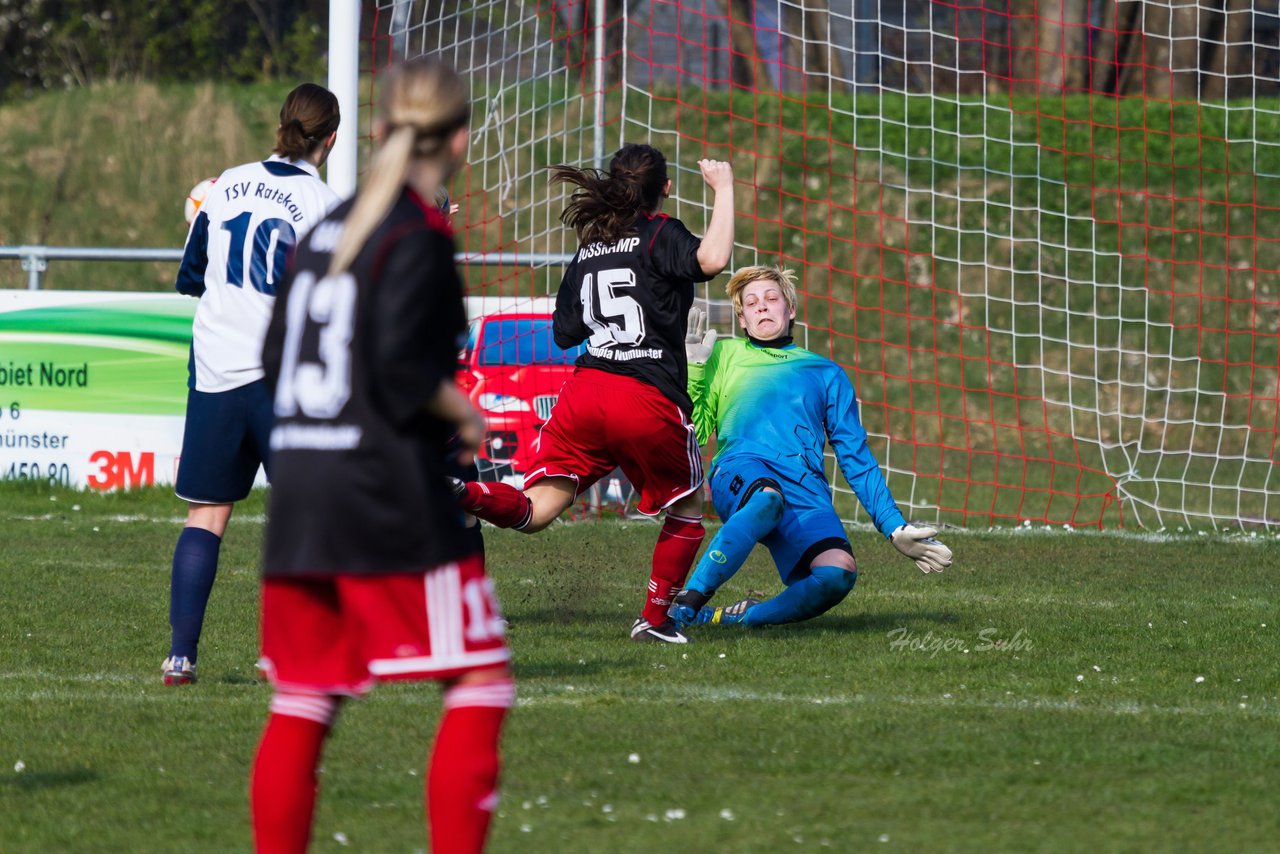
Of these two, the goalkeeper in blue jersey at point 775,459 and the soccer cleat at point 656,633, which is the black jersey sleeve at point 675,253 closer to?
the goalkeeper in blue jersey at point 775,459

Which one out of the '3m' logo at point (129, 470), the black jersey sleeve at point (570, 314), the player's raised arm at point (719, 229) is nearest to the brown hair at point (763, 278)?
the black jersey sleeve at point (570, 314)

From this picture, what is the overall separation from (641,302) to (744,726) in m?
1.95

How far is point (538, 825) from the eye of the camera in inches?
154

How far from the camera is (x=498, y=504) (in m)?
6.41

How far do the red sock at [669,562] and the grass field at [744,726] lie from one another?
19cm

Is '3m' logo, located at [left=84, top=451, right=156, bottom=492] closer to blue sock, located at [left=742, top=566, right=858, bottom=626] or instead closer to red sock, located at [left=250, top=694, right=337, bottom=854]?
blue sock, located at [left=742, top=566, right=858, bottom=626]

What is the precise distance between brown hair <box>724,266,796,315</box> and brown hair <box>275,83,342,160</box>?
7.26ft

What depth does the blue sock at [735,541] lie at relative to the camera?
669 cm

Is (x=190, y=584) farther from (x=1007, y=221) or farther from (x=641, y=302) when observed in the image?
(x=1007, y=221)

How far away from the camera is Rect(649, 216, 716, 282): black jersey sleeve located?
20.4 ft

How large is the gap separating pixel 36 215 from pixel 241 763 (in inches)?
855

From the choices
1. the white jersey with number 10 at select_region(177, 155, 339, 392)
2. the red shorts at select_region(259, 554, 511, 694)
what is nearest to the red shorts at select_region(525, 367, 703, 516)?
the white jersey with number 10 at select_region(177, 155, 339, 392)

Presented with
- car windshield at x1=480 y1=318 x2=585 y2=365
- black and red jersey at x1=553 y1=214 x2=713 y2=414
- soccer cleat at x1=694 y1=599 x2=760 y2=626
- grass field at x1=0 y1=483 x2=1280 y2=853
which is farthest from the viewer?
car windshield at x1=480 y1=318 x2=585 y2=365

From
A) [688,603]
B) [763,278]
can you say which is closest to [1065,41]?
[763,278]
